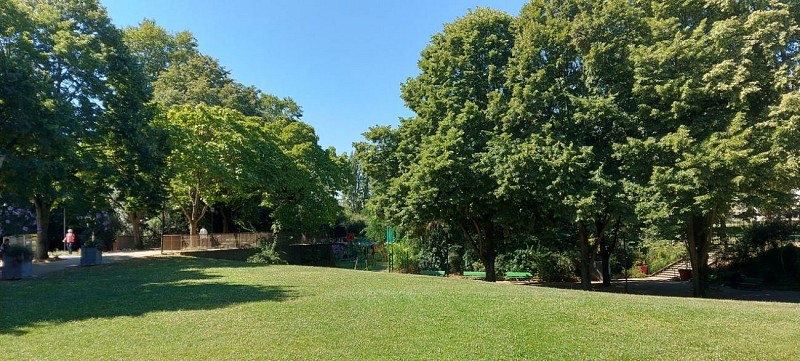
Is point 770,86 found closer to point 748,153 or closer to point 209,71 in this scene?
point 748,153

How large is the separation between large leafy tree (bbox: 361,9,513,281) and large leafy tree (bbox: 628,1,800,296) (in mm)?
6292

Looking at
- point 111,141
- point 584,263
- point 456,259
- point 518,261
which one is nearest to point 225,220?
point 111,141

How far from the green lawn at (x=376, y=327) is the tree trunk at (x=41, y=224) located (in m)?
13.4

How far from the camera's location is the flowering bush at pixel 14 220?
116ft

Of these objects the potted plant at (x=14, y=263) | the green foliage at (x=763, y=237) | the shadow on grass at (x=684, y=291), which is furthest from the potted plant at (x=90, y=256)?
the green foliage at (x=763, y=237)

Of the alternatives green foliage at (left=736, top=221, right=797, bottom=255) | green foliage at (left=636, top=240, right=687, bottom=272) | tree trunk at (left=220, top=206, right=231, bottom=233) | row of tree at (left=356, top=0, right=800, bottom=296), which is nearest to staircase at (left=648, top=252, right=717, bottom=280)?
green foliage at (left=636, top=240, right=687, bottom=272)

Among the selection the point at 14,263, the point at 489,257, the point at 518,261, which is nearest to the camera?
the point at 14,263

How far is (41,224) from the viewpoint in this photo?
2495cm

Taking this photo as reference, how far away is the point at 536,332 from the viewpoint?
883cm

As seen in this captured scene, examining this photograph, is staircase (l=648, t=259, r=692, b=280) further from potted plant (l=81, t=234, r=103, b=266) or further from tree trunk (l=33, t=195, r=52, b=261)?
tree trunk (l=33, t=195, r=52, b=261)

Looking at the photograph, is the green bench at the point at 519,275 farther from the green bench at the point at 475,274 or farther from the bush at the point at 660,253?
the bush at the point at 660,253

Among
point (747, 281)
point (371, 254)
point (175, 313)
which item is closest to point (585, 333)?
point (175, 313)

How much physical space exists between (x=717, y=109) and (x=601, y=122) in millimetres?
4016

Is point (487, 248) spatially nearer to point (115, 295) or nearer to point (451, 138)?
point (451, 138)
